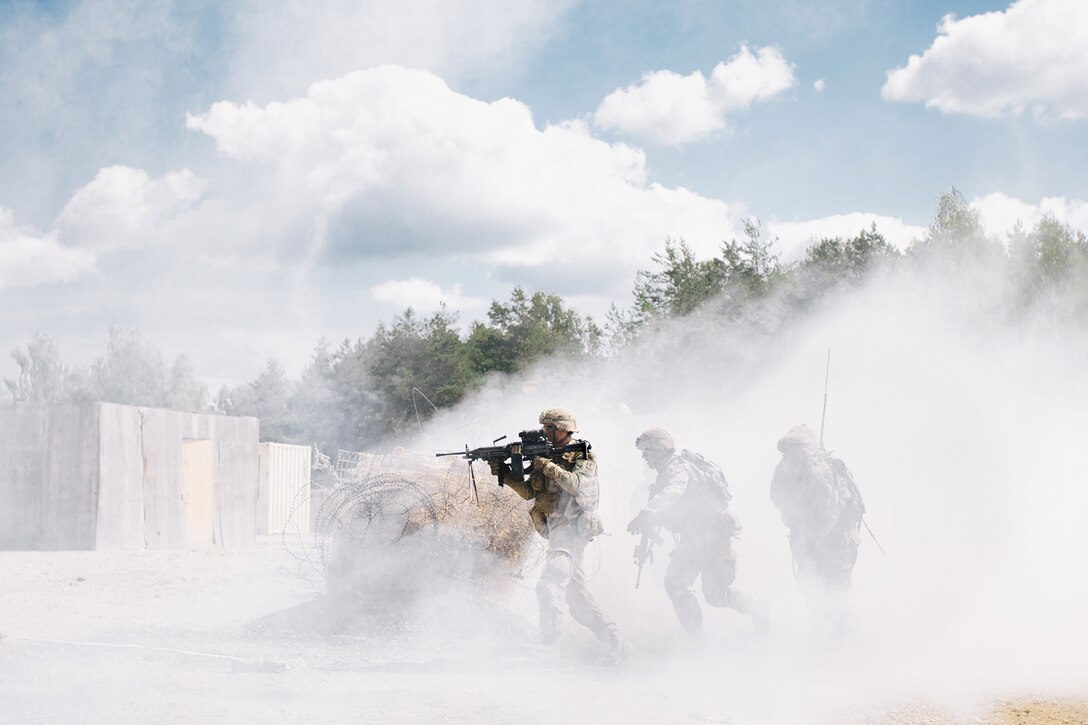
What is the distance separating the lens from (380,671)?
27.5 ft

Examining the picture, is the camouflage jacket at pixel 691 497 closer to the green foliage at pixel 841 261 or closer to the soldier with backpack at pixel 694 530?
the soldier with backpack at pixel 694 530

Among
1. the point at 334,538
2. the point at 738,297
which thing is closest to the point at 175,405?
the point at 738,297

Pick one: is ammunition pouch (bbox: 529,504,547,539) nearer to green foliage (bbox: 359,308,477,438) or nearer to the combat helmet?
the combat helmet

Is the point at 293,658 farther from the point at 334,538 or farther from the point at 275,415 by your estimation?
the point at 275,415

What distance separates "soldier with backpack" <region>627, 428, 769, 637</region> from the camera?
10086 millimetres

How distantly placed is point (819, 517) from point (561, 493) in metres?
3.02

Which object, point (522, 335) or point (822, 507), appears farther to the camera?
point (522, 335)

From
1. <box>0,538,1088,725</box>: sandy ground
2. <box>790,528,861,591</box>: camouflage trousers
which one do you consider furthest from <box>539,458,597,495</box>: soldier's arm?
<box>790,528,861,591</box>: camouflage trousers

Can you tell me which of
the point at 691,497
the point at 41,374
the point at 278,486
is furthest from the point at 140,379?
the point at 691,497

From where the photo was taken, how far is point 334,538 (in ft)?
34.4

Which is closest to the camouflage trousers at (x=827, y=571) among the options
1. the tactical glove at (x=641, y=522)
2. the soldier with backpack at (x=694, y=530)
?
the soldier with backpack at (x=694, y=530)

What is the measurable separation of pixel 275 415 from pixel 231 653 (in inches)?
1799

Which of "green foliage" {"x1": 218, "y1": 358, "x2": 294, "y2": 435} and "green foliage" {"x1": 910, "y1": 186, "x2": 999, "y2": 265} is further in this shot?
"green foliage" {"x1": 218, "y1": 358, "x2": 294, "y2": 435}

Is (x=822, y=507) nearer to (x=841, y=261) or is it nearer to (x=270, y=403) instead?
(x=841, y=261)
